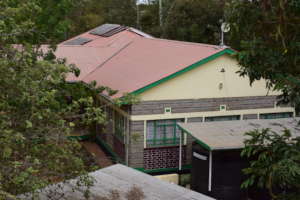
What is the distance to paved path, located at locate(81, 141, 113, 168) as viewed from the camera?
59.5 ft

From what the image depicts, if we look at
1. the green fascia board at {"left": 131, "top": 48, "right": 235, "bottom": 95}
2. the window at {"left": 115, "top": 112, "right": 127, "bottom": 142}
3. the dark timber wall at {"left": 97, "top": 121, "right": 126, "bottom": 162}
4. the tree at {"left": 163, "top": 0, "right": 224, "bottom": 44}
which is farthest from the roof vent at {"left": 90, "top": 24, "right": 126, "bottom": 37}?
the green fascia board at {"left": 131, "top": 48, "right": 235, "bottom": 95}

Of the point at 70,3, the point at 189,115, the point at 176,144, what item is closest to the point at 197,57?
the point at 189,115

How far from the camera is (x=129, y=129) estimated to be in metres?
16.0

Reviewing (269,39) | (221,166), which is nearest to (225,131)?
(221,166)

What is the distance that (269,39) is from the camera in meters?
6.45

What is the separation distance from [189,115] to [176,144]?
1224 mm

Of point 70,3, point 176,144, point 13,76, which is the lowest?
point 176,144

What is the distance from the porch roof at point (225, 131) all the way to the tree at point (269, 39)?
693cm

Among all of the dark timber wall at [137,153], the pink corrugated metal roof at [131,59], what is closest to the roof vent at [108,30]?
the pink corrugated metal roof at [131,59]

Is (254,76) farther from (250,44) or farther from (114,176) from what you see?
(114,176)

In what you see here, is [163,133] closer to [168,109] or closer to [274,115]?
[168,109]

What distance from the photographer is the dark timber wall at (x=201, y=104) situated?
15.8 m

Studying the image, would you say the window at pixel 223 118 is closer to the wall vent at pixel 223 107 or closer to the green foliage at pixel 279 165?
the wall vent at pixel 223 107

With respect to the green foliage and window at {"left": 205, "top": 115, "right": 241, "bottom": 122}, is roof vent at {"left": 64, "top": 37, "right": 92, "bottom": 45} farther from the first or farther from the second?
the green foliage
